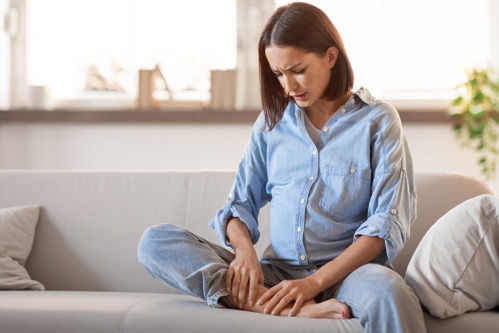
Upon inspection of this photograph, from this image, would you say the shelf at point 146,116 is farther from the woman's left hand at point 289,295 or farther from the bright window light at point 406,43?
the woman's left hand at point 289,295

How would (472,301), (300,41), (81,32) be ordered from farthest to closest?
(81,32), (300,41), (472,301)

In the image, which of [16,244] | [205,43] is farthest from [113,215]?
[205,43]

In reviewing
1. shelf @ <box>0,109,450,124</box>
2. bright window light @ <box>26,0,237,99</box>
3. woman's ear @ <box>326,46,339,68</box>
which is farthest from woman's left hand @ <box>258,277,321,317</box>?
bright window light @ <box>26,0,237,99</box>

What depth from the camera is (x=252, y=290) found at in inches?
68.4

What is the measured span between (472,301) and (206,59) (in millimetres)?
2326

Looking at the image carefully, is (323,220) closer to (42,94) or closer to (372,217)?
(372,217)

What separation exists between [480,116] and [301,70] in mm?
1772

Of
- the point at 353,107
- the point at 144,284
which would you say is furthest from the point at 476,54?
the point at 144,284

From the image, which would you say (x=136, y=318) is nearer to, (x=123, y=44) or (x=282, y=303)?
(x=282, y=303)

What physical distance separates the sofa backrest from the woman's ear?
1.81 ft

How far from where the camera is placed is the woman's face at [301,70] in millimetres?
1811

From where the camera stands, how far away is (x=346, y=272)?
173 cm

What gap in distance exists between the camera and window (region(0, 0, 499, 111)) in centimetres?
354

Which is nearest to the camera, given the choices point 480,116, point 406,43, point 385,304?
point 385,304
